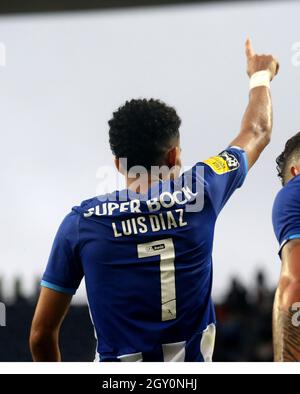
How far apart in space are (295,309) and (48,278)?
681mm

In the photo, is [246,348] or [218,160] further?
[246,348]

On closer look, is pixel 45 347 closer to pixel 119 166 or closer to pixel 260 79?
pixel 119 166

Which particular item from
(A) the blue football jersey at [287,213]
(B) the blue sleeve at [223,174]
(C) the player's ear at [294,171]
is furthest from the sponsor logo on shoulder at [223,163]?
(C) the player's ear at [294,171]

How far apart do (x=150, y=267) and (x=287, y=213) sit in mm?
535

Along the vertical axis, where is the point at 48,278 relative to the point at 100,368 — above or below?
above

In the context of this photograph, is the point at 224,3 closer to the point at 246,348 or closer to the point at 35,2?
the point at 35,2

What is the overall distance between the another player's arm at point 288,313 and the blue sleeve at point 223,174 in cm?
31

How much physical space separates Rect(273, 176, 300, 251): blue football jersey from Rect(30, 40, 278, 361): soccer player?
0.31 m

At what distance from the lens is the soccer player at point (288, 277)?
6.79ft

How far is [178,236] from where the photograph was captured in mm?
1858

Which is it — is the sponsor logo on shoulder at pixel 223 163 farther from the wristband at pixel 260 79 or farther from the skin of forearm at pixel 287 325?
the skin of forearm at pixel 287 325

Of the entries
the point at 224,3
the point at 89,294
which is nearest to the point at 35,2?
the point at 224,3

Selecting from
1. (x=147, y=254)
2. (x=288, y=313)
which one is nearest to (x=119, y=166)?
(x=147, y=254)

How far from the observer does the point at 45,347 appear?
A: 198cm
